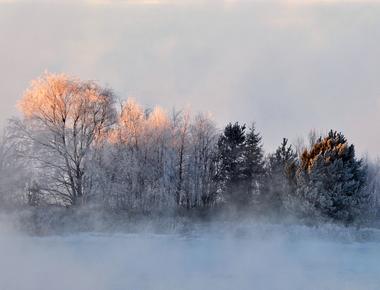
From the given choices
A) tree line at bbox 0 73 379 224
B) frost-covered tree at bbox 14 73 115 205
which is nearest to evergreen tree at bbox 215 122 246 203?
tree line at bbox 0 73 379 224

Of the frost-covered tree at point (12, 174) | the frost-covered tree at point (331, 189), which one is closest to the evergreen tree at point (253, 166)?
the frost-covered tree at point (331, 189)

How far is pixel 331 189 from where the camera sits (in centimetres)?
3031

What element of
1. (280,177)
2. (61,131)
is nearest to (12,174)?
(61,131)

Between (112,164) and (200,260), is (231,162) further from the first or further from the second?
(200,260)

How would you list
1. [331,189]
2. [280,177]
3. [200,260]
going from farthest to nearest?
[280,177], [331,189], [200,260]

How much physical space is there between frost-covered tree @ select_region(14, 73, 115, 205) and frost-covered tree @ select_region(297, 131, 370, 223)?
48.0 feet

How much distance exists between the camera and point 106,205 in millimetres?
33625

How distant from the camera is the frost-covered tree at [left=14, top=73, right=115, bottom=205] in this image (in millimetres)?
35500

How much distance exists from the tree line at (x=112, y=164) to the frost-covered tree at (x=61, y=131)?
0.07 m

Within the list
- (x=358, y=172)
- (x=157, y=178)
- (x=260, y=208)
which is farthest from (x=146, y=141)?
(x=358, y=172)

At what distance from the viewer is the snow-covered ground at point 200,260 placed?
1552 centimetres

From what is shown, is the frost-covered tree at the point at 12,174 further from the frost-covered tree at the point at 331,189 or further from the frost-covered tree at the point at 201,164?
the frost-covered tree at the point at 331,189

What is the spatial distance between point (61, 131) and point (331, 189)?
59.3 ft

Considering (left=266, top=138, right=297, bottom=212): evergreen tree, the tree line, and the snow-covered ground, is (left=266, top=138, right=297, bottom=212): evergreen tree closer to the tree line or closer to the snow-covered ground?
the tree line
